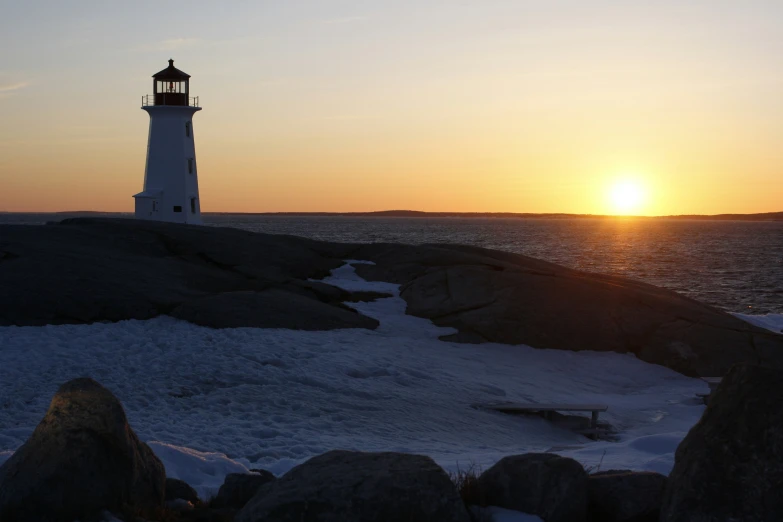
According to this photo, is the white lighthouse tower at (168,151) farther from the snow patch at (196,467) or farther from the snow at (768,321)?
the snow patch at (196,467)

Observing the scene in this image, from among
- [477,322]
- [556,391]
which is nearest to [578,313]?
[477,322]

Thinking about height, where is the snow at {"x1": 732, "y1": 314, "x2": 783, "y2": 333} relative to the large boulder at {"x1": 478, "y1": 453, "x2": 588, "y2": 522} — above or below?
below

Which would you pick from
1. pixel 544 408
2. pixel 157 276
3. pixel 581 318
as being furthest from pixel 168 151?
pixel 544 408

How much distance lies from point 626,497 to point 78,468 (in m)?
4.81

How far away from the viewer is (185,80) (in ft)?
135

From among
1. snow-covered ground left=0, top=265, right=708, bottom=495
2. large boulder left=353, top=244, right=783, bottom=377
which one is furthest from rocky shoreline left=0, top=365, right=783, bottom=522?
large boulder left=353, top=244, right=783, bottom=377

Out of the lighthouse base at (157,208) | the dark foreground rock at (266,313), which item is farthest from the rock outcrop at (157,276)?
the lighthouse base at (157,208)

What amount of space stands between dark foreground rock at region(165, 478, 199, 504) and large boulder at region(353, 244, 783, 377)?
12829mm

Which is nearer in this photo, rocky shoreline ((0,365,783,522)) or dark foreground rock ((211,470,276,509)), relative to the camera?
rocky shoreline ((0,365,783,522))

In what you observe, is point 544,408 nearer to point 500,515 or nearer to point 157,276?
point 500,515

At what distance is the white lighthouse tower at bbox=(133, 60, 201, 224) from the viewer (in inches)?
1601

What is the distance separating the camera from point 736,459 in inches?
250

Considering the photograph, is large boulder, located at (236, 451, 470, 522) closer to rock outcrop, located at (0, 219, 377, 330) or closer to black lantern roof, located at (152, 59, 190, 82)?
rock outcrop, located at (0, 219, 377, 330)

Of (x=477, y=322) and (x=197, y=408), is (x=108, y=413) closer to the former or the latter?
(x=197, y=408)
